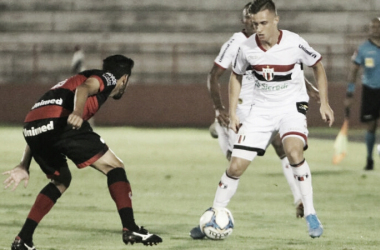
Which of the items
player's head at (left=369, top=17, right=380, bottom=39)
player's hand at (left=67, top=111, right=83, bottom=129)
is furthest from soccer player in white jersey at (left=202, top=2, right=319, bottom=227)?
player's head at (left=369, top=17, right=380, bottom=39)

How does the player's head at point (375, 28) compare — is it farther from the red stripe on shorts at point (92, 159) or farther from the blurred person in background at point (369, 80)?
the red stripe on shorts at point (92, 159)

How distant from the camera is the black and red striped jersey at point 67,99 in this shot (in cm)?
623

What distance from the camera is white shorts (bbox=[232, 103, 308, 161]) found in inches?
277

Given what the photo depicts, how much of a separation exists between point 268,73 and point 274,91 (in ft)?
0.53

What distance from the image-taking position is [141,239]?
6266 millimetres

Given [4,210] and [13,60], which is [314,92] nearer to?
[4,210]

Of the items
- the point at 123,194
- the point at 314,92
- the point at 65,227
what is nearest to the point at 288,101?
the point at 314,92

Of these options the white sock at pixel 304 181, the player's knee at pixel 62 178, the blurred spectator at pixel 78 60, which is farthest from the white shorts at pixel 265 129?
the blurred spectator at pixel 78 60

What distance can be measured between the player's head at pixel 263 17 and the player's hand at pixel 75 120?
1.83 m

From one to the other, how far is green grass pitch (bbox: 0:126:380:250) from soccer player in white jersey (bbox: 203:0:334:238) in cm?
49

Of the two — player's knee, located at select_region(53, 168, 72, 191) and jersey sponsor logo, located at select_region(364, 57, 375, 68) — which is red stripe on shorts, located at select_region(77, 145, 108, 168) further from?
jersey sponsor logo, located at select_region(364, 57, 375, 68)

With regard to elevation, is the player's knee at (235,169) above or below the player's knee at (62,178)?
below

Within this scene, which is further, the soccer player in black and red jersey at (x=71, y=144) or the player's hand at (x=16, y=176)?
the player's hand at (x=16, y=176)

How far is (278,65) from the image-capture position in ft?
23.2
